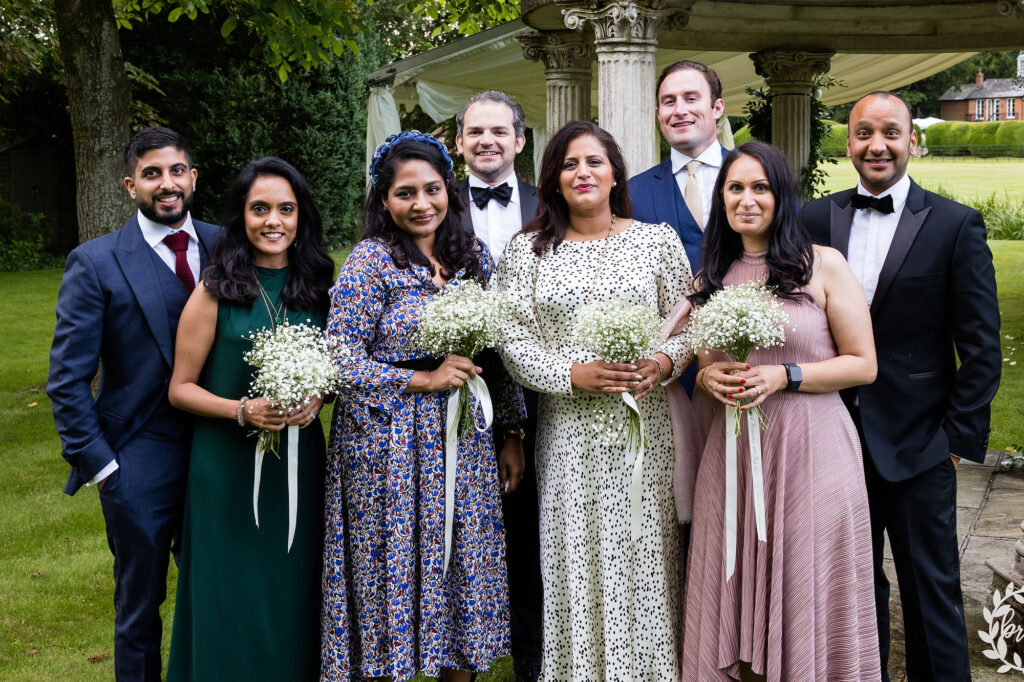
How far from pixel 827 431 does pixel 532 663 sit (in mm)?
1823

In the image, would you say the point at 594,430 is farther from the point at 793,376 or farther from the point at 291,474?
the point at 291,474

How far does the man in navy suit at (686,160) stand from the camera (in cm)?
432

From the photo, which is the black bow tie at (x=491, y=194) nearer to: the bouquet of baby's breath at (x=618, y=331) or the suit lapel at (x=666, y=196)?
the suit lapel at (x=666, y=196)

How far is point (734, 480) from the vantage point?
3.50 metres

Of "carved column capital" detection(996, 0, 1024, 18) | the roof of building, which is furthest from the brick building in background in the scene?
"carved column capital" detection(996, 0, 1024, 18)

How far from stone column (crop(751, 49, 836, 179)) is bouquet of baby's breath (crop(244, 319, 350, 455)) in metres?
8.54

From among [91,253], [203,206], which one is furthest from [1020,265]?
[91,253]

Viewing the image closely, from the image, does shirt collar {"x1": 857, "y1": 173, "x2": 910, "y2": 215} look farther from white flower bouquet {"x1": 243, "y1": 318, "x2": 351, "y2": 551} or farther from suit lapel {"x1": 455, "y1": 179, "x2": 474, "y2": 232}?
white flower bouquet {"x1": 243, "y1": 318, "x2": 351, "y2": 551}

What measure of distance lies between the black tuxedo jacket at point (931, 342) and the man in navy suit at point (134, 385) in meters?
2.80

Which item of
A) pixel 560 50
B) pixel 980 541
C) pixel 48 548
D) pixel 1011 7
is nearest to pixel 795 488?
pixel 980 541

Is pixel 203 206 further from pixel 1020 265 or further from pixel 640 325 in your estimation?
pixel 640 325

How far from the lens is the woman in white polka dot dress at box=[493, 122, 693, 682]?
12.4 feet

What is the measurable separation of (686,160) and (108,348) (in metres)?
2.61

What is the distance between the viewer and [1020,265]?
19922 mm
